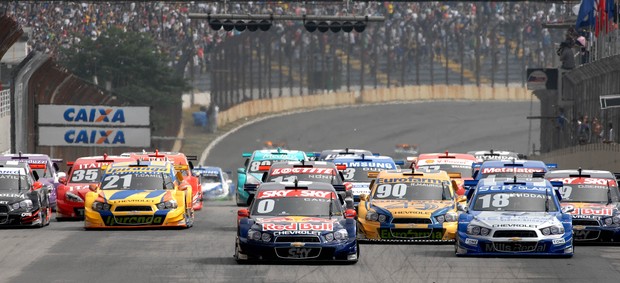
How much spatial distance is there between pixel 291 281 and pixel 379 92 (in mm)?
75321

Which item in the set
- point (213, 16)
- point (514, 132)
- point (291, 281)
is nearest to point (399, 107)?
point (514, 132)

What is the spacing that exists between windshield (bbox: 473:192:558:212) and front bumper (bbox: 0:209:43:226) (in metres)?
8.63

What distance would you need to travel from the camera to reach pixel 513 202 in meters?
21.9

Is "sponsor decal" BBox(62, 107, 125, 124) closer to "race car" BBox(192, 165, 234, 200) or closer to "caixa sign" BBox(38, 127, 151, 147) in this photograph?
"caixa sign" BBox(38, 127, 151, 147)

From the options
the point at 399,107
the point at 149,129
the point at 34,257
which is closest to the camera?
the point at 34,257

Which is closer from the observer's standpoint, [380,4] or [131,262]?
[131,262]

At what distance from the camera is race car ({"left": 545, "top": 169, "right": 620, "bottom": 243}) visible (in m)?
23.4

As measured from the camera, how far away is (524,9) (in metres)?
91.8

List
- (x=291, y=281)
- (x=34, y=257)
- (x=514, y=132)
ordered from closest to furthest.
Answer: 1. (x=291, y=281)
2. (x=34, y=257)
3. (x=514, y=132)

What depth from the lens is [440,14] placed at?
304ft

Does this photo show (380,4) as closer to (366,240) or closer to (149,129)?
(149,129)

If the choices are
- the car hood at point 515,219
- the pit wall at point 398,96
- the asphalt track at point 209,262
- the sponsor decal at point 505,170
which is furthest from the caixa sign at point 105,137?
the car hood at point 515,219

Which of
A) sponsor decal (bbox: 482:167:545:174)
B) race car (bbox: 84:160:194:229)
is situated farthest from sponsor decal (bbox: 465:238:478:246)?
sponsor decal (bbox: 482:167:545:174)

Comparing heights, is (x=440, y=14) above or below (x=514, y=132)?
above
